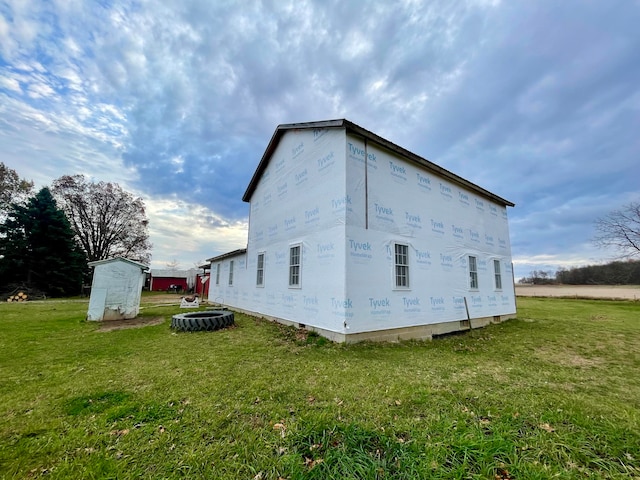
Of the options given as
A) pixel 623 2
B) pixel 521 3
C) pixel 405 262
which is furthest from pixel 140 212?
pixel 623 2

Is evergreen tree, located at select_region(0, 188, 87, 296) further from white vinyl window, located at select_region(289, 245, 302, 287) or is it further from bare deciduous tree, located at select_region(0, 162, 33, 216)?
white vinyl window, located at select_region(289, 245, 302, 287)

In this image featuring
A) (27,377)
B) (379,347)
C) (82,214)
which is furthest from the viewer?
(82,214)

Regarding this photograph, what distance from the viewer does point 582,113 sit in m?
12.1

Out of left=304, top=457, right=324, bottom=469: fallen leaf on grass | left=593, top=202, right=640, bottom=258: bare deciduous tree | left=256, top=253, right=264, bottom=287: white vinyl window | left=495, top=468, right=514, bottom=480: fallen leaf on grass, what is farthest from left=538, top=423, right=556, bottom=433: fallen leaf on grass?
left=593, top=202, right=640, bottom=258: bare deciduous tree

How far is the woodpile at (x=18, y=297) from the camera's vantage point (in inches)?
774

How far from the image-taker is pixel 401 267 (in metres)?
8.14

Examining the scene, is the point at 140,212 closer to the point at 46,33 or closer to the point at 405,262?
the point at 46,33

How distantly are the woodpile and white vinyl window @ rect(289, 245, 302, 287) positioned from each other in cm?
2452

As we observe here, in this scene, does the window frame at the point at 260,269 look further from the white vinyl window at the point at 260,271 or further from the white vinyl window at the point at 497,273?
the white vinyl window at the point at 497,273

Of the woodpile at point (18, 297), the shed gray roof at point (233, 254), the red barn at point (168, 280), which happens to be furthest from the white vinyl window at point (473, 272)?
the red barn at point (168, 280)

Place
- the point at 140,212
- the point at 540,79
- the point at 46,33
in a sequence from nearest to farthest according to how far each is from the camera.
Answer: the point at 46,33
the point at 540,79
the point at 140,212

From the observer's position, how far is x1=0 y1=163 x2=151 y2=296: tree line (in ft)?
72.9

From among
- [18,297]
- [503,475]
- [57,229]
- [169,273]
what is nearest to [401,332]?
[503,475]

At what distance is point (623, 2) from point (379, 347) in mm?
12606
